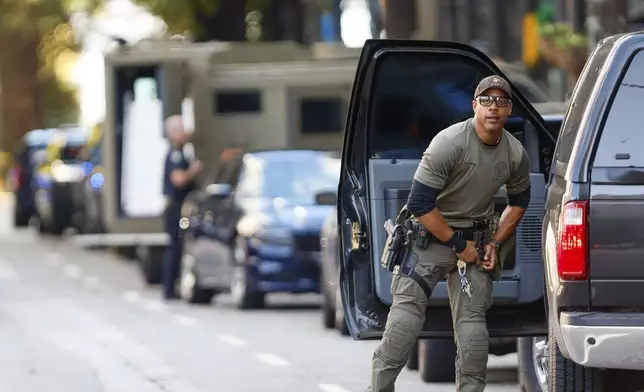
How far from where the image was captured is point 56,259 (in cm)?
2989

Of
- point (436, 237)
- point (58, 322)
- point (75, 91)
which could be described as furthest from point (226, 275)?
point (75, 91)

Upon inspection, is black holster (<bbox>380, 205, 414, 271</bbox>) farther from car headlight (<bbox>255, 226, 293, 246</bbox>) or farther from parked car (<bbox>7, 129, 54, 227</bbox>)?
parked car (<bbox>7, 129, 54, 227</bbox>)

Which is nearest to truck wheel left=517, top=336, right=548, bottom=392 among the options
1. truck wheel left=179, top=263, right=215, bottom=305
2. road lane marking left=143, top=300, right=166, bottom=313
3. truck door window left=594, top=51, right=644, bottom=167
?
Result: truck door window left=594, top=51, right=644, bottom=167

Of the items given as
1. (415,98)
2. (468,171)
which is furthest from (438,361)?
(468,171)

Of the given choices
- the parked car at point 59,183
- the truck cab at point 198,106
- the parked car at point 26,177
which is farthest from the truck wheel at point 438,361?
the parked car at point 26,177

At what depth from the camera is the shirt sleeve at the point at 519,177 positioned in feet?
30.5

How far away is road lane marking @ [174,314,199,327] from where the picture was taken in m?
17.5

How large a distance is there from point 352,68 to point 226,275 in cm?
611

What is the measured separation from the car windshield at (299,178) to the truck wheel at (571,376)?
9.96m

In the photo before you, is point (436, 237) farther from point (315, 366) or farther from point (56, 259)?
point (56, 259)

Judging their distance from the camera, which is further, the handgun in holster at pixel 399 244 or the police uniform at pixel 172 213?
the police uniform at pixel 172 213

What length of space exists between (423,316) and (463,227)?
Result: 45 cm

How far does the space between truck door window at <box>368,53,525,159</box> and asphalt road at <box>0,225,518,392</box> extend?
5.94 ft

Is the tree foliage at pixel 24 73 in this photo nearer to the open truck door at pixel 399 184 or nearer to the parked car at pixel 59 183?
the parked car at pixel 59 183
